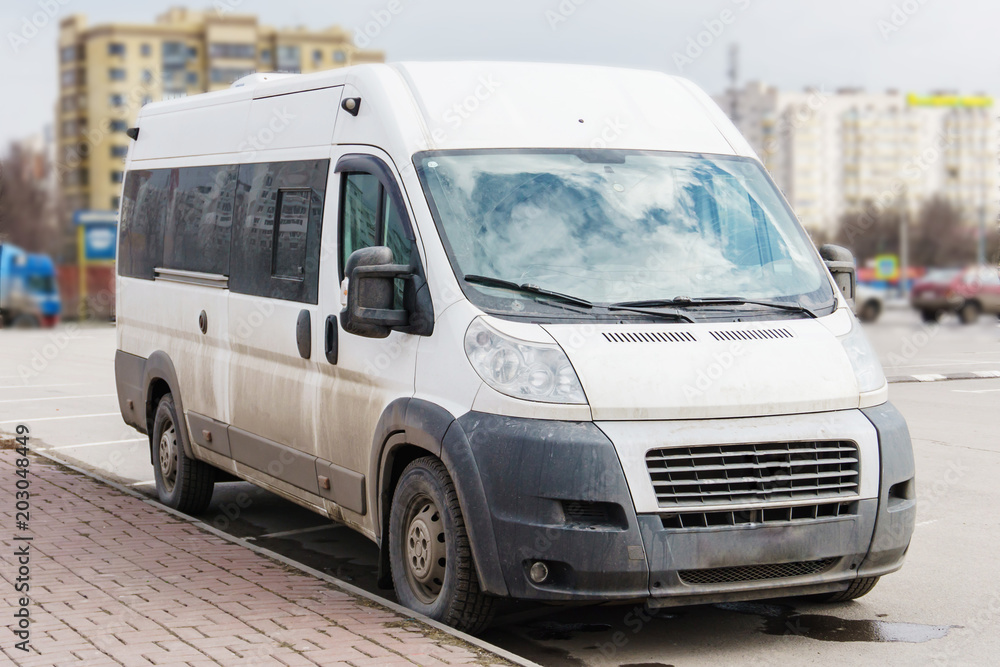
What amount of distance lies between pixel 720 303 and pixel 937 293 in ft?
109

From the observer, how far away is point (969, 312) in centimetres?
3422

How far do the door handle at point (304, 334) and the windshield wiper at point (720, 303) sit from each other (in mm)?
1847

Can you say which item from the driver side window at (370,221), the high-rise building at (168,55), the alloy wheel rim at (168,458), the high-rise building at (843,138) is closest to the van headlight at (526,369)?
the driver side window at (370,221)

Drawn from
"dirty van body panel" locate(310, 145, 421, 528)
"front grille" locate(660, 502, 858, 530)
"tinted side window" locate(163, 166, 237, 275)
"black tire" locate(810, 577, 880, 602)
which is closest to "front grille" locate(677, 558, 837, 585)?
"front grille" locate(660, 502, 858, 530)

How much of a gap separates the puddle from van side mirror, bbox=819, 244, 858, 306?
1589mm

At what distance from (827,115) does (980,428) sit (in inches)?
5582

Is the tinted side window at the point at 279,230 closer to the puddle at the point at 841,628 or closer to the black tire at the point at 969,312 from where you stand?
the puddle at the point at 841,628

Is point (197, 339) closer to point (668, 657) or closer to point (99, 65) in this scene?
point (668, 657)

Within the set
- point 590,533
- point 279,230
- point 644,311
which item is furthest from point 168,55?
point 590,533

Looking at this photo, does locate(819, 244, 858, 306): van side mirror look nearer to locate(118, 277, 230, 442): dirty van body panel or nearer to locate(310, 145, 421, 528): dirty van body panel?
locate(310, 145, 421, 528): dirty van body panel

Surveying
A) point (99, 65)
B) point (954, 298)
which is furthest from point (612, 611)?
point (99, 65)

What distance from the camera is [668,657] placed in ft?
17.7

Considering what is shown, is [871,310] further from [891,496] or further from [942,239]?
[891,496]

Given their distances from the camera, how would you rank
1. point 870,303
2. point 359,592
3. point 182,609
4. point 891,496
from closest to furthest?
1. point 891,496
2. point 182,609
3. point 359,592
4. point 870,303
